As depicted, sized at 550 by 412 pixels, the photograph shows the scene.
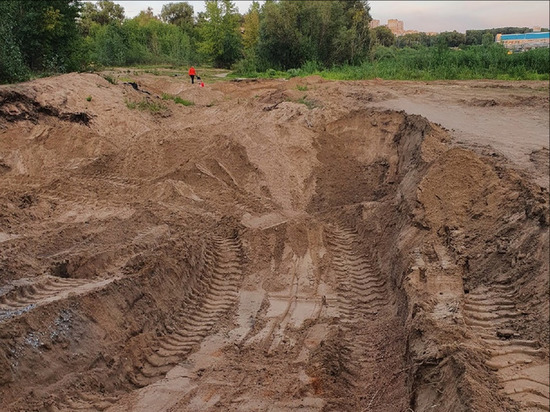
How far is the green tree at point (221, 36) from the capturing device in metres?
42.8

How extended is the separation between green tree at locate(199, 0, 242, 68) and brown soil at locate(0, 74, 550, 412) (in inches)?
1170

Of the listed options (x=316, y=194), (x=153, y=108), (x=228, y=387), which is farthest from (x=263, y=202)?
(x=153, y=108)

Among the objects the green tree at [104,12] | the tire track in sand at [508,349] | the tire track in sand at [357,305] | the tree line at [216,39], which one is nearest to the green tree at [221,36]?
the tree line at [216,39]

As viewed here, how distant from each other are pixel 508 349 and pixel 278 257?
4974mm

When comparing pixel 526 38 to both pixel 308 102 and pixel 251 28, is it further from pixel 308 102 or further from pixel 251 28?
pixel 251 28

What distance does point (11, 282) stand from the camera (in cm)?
672

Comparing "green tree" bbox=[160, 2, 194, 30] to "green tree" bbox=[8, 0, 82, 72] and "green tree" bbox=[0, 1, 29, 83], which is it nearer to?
"green tree" bbox=[8, 0, 82, 72]

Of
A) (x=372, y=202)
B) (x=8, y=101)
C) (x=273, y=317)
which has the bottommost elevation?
(x=273, y=317)

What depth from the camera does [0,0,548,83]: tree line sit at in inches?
740

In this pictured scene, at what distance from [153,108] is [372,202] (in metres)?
8.81

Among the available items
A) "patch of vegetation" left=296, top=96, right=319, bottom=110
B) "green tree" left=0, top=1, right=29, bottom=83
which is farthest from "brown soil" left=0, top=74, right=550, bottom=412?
"green tree" left=0, top=1, right=29, bottom=83

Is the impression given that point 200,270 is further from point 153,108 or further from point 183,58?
point 183,58

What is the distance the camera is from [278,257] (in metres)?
9.08

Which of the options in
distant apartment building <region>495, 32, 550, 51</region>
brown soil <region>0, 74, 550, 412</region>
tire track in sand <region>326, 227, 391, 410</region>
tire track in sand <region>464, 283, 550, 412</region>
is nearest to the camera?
tire track in sand <region>464, 283, 550, 412</region>
